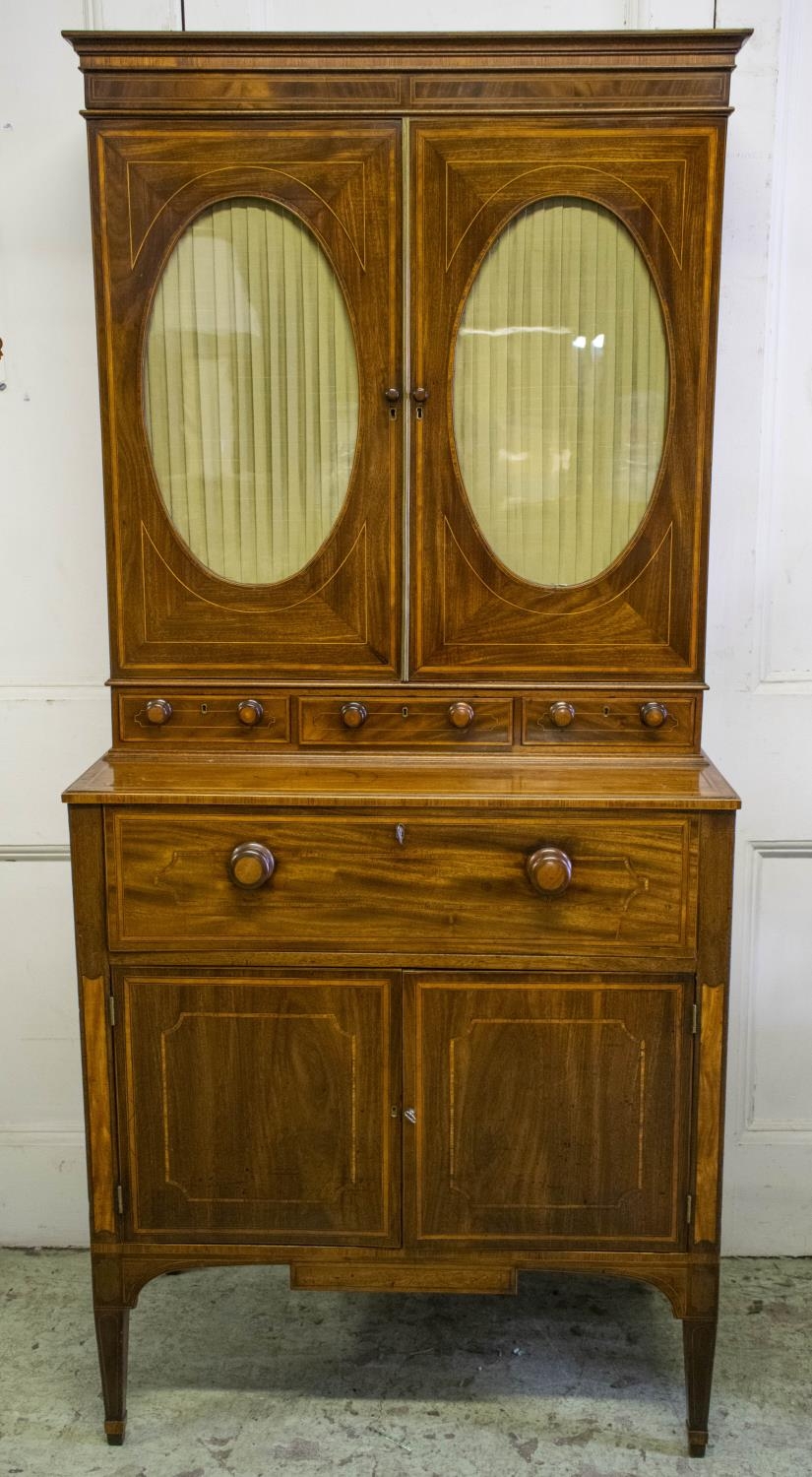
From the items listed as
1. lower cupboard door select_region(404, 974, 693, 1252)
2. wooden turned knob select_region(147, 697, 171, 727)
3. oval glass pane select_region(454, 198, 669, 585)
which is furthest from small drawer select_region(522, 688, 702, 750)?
wooden turned knob select_region(147, 697, 171, 727)

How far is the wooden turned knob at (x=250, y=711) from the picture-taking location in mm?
1794

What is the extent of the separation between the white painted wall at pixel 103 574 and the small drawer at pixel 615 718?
1.24ft

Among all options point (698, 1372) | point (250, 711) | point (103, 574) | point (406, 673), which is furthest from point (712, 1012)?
point (103, 574)

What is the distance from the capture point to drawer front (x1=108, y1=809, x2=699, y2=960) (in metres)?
1.61

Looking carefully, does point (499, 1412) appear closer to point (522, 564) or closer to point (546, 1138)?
point (546, 1138)

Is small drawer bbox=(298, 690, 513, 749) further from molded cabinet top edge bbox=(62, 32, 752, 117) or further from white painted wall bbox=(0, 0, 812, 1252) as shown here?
molded cabinet top edge bbox=(62, 32, 752, 117)

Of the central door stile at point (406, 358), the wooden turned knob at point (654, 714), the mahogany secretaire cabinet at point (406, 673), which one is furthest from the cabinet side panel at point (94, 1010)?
the wooden turned knob at point (654, 714)

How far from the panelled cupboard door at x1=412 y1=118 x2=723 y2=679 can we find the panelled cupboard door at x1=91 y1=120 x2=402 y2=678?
6cm

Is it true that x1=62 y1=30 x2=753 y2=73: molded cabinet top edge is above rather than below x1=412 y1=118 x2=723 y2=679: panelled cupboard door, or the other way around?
above

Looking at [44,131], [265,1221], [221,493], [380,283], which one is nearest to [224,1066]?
[265,1221]

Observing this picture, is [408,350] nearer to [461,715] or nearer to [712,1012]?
[461,715]

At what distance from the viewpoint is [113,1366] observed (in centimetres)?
175

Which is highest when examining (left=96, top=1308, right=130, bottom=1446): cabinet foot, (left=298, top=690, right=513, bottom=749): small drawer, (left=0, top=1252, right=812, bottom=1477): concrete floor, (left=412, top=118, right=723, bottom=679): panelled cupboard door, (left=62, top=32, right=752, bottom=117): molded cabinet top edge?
(left=62, top=32, right=752, bottom=117): molded cabinet top edge

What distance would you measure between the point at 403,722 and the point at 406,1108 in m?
0.53
